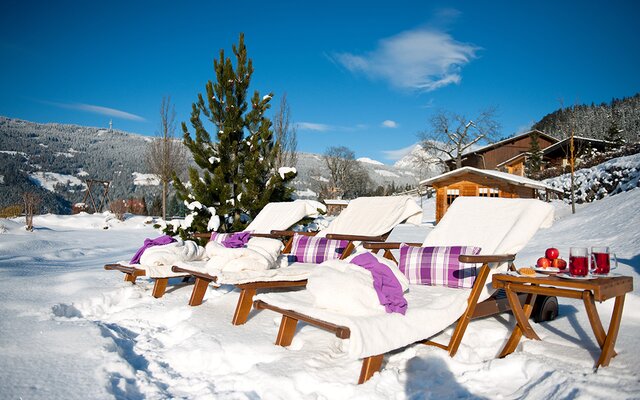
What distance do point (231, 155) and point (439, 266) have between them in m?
6.11

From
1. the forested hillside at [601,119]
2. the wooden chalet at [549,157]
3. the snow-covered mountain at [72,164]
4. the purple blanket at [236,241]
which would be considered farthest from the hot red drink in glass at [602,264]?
the forested hillside at [601,119]

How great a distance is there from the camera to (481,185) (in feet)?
60.8

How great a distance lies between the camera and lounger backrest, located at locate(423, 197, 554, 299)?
374 cm

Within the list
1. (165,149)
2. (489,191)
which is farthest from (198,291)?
(165,149)

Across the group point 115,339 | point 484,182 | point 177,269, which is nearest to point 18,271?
point 177,269

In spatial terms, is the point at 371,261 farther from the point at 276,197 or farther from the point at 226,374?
the point at 276,197

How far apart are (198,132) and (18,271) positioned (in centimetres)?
408

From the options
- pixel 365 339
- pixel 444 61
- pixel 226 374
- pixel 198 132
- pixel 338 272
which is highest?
pixel 444 61

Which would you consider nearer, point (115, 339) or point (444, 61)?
point (115, 339)

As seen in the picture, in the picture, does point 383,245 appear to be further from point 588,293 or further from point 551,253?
point 588,293

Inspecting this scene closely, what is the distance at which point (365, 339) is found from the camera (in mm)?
2486

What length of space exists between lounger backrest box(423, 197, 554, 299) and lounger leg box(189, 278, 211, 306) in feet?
7.77

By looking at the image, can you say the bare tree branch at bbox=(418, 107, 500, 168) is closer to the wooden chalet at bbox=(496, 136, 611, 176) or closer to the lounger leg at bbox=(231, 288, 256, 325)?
the wooden chalet at bbox=(496, 136, 611, 176)

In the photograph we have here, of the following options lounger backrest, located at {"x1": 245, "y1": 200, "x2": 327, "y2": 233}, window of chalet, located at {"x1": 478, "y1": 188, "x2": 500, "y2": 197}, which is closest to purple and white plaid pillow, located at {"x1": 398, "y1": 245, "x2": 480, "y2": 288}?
lounger backrest, located at {"x1": 245, "y1": 200, "x2": 327, "y2": 233}
